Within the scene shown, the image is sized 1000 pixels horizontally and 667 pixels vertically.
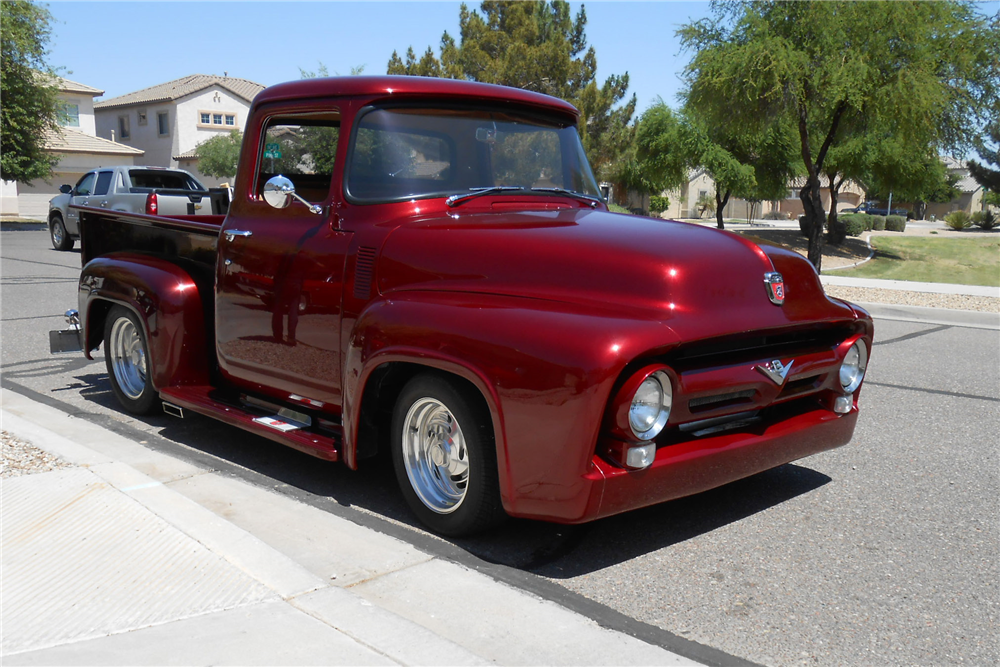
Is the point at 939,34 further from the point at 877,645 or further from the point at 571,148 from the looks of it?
the point at 877,645

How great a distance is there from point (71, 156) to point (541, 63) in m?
27.4

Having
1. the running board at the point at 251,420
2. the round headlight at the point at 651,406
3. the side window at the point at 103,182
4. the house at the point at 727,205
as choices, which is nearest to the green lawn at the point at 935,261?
the side window at the point at 103,182

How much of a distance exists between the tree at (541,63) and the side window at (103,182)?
63.4ft

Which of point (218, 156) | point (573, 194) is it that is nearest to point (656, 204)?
point (218, 156)

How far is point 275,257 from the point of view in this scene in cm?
468

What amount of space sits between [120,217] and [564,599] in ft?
14.2

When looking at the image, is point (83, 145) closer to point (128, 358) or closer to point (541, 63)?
point (541, 63)

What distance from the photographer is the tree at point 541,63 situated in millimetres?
38125

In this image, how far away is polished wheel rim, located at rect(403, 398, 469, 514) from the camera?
12.7 feet

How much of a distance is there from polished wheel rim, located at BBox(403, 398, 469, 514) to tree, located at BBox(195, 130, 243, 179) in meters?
50.2

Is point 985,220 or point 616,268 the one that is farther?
point 985,220

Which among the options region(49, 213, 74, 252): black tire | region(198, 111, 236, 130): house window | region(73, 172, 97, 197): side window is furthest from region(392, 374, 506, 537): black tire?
region(198, 111, 236, 130): house window

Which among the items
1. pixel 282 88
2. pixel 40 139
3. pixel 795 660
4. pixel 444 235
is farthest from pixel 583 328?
pixel 40 139

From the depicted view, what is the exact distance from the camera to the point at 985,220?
5247cm
